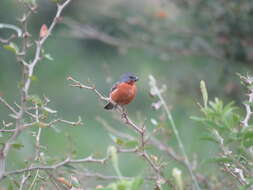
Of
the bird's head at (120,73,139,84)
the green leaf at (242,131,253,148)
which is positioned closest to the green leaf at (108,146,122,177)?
the green leaf at (242,131,253,148)

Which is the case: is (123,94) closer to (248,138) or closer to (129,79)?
(129,79)

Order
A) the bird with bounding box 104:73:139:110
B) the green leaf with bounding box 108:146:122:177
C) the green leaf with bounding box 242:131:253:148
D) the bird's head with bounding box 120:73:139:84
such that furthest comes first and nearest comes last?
the bird's head with bounding box 120:73:139:84
the bird with bounding box 104:73:139:110
the green leaf with bounding box 242:131:253:148
the green leaf with bounding box 108:146:122:177

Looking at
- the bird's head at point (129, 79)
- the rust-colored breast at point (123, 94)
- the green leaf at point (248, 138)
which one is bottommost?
the green leaf at point (248, 138)

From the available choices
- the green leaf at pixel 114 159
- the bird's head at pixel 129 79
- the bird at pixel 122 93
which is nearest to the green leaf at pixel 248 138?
the green leaf at pixel 114 159

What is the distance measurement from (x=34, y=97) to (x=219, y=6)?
4271 mm

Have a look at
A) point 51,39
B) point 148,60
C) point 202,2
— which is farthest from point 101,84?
point 202,2

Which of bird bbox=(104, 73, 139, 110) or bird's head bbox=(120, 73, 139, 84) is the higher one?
bird's head bbox=(120, 73, 139, 84)

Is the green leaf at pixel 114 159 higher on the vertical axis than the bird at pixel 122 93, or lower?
→ lower

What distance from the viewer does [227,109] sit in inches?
83.2

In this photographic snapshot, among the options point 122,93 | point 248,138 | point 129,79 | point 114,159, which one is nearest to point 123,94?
point 122,93

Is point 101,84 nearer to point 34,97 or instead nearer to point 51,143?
point 51,143

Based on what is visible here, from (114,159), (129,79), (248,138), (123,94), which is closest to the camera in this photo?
(114,159)

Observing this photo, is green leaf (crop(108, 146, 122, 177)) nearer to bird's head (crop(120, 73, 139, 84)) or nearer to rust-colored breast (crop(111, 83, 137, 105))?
rust-colored breast (crop(111, 83, 137, 105))

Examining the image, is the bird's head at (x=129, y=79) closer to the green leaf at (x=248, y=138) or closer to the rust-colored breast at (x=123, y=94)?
the rust-colored breast at (x=123, y=94)
